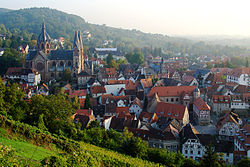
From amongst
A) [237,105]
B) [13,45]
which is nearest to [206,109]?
[237,105]

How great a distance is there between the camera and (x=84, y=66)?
79125mm

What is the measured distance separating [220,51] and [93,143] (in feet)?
540

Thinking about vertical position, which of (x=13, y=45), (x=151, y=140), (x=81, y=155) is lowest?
(x=151, y=140)

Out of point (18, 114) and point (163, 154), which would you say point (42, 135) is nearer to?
point (18, 114)

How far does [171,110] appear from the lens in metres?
45.9

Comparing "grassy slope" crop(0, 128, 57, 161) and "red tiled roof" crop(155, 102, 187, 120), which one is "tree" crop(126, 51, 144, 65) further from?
"grassy slope" crop(0, 128, 57, 161)

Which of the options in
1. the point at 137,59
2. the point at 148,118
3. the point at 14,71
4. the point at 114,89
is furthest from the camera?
the point at 137,59

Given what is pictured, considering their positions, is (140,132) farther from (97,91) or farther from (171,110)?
(97,91)

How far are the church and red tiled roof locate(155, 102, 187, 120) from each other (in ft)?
109

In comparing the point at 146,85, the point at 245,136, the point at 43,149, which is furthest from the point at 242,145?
the point at 146,85

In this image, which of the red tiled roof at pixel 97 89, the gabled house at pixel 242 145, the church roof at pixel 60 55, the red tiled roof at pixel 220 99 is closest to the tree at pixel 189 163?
the gabled house at pixel 242 145

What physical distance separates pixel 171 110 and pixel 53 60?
4074cm

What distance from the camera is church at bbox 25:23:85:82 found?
72.9 m

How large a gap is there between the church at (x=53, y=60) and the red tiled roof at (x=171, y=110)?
33128 mm
